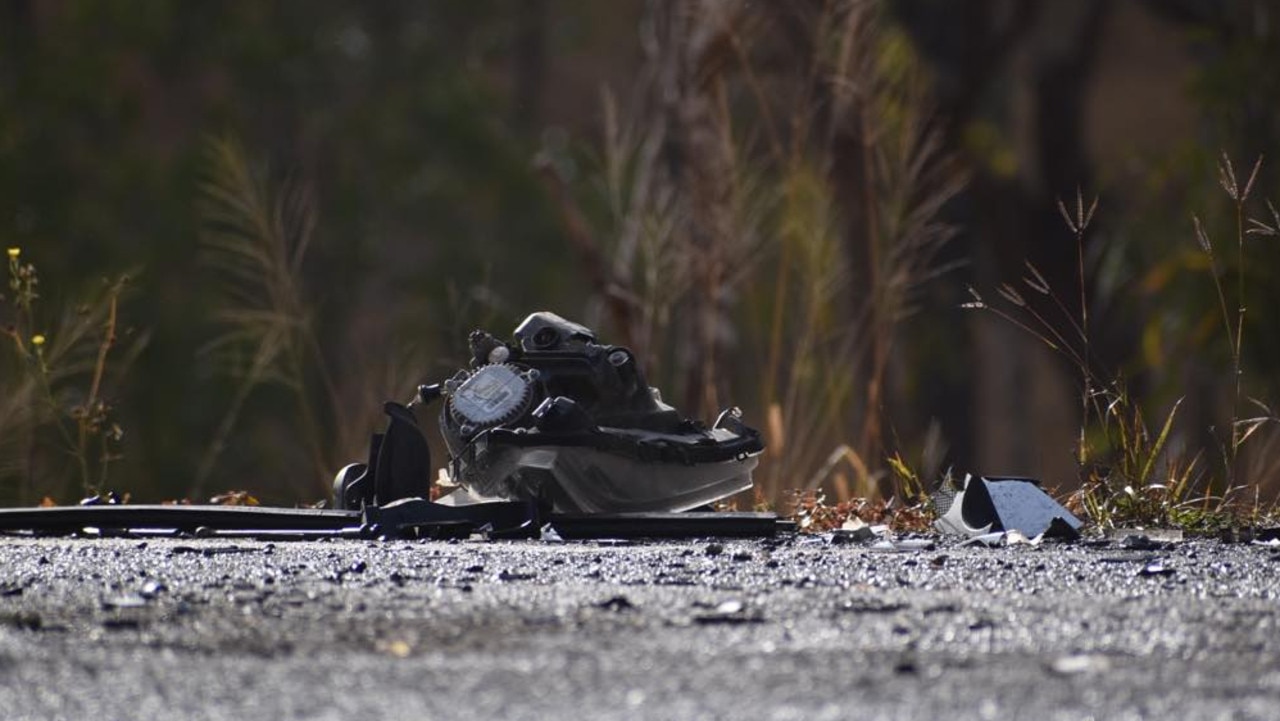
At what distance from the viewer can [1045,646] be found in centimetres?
267

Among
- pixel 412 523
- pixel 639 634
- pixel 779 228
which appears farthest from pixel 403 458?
pixel 779 228

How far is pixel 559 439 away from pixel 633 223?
239 centimetres

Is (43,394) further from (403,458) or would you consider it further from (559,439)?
(559,439)

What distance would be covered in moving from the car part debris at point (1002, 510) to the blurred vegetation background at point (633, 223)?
0.86 feet

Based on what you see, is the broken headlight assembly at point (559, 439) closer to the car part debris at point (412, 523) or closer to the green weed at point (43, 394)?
the car part debris at point (412, 523)

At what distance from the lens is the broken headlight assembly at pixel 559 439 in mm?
4551

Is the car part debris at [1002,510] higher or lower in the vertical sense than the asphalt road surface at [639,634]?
lower

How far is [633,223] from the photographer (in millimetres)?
6863

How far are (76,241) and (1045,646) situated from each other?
48.1 feet

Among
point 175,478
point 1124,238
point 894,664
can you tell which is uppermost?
point 894,664

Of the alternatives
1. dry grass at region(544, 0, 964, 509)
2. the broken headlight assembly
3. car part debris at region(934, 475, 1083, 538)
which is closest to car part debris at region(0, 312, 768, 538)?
the broken headlight assembly

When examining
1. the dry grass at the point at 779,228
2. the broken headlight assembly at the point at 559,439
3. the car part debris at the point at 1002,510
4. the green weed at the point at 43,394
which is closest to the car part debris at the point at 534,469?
the broken headlight assembly at the point at 559,439

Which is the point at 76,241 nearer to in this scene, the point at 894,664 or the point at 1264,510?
the point at 1264,510

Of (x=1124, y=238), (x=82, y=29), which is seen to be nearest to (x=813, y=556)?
(x=1124, y=238)
